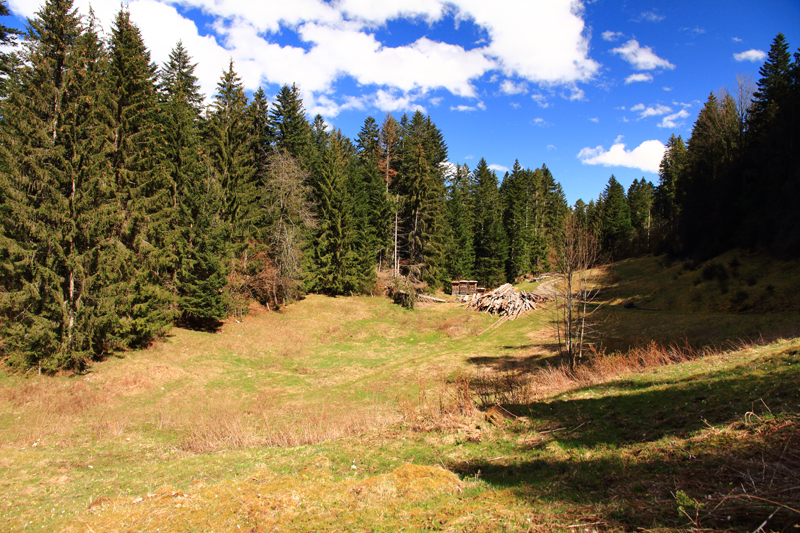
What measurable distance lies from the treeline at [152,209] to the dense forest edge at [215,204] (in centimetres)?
10

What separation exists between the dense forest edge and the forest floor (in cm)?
434

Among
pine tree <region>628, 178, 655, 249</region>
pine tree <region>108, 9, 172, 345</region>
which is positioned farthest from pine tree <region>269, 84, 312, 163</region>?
pine tree <region>628, 178, 655, 249</region>

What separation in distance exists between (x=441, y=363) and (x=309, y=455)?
1482 cm

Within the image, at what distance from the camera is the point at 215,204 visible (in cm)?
2505

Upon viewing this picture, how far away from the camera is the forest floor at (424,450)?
3729mm

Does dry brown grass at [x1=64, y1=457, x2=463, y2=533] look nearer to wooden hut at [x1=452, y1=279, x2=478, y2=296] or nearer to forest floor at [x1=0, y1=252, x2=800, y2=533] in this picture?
forest floor at [x1=0, y1=252, x2=800, y2=533]

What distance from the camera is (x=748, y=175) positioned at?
3312 cm

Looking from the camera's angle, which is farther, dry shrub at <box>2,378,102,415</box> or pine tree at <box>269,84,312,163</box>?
pine tree at <box>269,84,312,163</box>

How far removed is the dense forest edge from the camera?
51.5 feet

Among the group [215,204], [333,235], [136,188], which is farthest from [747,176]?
[136,188]

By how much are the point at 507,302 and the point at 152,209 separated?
28902 mm

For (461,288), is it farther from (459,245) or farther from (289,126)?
(289,126)

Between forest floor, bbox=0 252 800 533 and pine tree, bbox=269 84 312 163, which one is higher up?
pine tree, bbox=269 84 312 163

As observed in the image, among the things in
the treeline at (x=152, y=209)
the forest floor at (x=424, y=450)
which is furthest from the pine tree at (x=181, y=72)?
the forest floor at (x=424, y=450)
